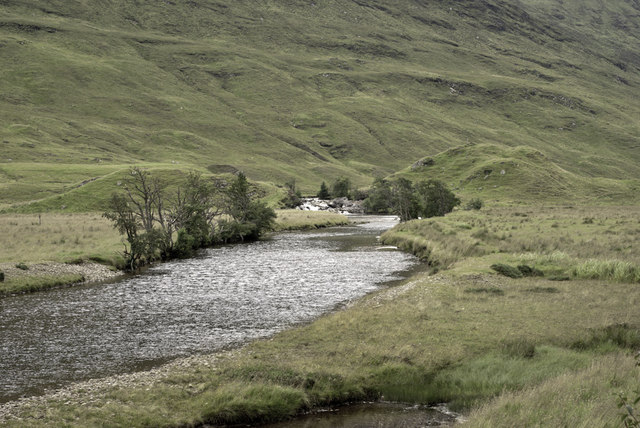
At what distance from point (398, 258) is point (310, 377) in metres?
42.4

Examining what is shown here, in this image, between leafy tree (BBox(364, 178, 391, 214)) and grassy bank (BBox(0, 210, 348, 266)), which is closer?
grassy bank (BBox(0, 210, 348, 266))

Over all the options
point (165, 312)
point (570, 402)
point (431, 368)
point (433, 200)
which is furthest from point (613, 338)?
point (433, 200)

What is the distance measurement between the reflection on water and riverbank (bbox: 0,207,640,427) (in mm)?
497

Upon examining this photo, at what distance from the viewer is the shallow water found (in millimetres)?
23922

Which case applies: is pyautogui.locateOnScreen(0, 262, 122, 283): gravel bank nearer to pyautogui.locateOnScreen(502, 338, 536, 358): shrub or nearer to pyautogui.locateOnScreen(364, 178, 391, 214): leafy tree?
pyautogui.locateOnScreen(502, 338, 536, 358): shrub

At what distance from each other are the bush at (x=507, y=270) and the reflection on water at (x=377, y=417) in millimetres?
21141

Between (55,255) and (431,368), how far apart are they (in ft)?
142

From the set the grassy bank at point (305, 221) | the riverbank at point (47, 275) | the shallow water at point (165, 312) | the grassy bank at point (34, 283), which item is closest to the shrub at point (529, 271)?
the shallow water at point (165, 312)

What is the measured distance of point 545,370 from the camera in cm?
1905

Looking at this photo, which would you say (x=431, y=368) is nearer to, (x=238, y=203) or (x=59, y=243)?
(x=59, y=243)

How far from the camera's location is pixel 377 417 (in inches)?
697

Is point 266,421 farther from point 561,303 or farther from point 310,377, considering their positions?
point 561,303

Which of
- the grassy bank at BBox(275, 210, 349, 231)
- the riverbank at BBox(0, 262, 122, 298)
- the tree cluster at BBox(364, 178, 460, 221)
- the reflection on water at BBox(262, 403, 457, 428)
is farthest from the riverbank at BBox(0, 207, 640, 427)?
the tree cluster at BBox(364, 178, 460, 221)

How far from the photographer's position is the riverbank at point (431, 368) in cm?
1582
